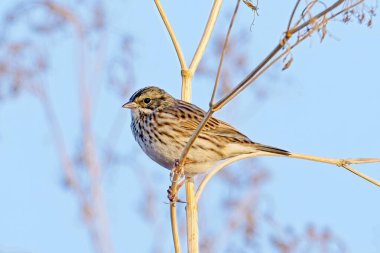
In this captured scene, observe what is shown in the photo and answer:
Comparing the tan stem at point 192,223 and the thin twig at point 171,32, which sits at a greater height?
the thin twig at point 171,32

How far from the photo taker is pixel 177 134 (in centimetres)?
529

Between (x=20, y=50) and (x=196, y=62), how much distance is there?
281cm

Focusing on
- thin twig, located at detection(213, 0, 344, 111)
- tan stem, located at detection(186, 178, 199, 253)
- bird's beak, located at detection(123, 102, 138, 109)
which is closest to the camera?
thin twig, located at detection(213, 0, 344, 111)

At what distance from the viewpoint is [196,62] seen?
396cm

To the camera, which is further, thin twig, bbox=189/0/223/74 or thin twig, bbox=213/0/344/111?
thin twig, bbox=189/0/223/74

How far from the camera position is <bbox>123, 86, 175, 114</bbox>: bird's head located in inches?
223

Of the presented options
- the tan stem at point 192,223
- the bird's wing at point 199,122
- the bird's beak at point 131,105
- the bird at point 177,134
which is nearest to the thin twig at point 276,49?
the tan stem at point 192,223

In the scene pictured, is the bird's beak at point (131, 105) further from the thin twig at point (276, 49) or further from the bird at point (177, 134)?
the thin twig at point (276, 49)

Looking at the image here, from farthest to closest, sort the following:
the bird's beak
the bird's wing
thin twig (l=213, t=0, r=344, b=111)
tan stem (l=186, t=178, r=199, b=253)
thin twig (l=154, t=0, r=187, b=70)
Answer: the bird's beak → the bird's wing → thin twig (l=154, t=0, r=187, b=70) → tan stem (l=186, t=178, r=199, b=253) → thin twig (l=213, t=0, r=344, b=111)

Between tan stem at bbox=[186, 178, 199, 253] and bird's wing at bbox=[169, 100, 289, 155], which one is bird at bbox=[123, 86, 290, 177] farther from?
tan stem at bbox=[186, 178, 199, 253]

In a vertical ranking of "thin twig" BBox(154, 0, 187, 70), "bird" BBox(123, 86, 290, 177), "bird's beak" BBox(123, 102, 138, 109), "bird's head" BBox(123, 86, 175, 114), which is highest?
"bird's head" BBox(123, 86, 175, 114)

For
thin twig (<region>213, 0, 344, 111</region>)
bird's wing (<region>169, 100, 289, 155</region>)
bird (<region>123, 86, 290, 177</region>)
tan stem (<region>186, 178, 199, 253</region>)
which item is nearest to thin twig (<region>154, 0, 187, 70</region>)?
tan stem (<region>186, 178, 199, 253</region>)

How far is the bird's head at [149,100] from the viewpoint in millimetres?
5656

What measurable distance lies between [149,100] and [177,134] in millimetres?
491
